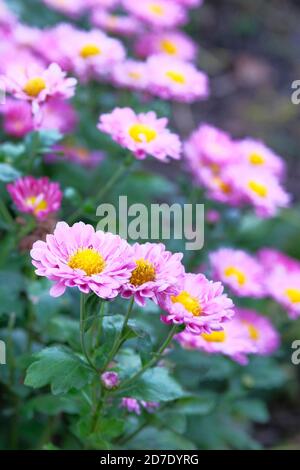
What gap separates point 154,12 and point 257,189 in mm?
711

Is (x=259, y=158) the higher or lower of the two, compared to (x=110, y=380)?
higher

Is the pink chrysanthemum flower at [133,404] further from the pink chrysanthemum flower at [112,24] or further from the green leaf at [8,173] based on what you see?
the pink chrysanthemum flower at [112,24]

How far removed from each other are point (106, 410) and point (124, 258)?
0.36m

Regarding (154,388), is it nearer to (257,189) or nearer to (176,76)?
(257,189)

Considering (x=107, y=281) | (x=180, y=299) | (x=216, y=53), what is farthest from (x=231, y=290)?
(x=216, y=53)

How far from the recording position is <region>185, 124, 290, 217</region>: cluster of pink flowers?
1655 millimetres

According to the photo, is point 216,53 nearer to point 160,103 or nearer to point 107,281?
point 160,103

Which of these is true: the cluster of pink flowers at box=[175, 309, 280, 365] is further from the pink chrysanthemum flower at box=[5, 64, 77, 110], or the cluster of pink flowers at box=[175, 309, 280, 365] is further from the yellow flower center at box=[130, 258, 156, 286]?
the pink chrysanthemum flower at box=[5, 64, 77, 110]

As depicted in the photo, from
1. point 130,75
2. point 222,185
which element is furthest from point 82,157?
point 222,185

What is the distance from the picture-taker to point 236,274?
1568 mm

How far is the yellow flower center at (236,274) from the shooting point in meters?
1.56

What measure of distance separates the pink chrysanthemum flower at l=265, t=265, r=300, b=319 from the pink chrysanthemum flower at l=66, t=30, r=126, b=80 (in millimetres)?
611

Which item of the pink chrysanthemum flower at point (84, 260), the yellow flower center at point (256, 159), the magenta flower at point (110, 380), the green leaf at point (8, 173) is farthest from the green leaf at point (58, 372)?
the yellow flower center at point (256, 159)

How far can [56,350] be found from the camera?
103 cm
